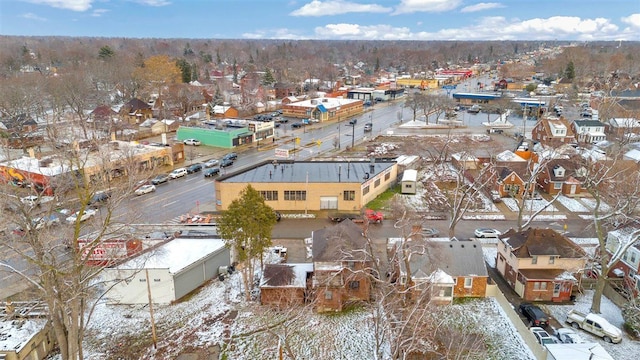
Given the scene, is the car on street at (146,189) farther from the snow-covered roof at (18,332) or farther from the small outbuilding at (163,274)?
the snow-covered roof at (18,332)

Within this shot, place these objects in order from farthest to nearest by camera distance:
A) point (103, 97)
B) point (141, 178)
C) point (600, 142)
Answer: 1. point (103, 97)
2. point (600, 142)
3. point (141, 178)

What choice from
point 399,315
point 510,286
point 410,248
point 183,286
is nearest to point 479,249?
point 510,286

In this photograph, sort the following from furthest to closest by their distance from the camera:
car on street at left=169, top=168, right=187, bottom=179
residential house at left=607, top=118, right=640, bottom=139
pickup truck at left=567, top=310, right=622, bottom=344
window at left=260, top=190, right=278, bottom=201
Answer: residential house at left=607, top=118, right=640, bottom=139 → car on street at left=169, top=168, right=187, bottom=179 → window at left=260, top=190, right=278, bottom=201 → pickup truck at left=567, top=310, right=622, bottom=344

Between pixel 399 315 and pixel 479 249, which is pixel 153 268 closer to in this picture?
pixel 399 315

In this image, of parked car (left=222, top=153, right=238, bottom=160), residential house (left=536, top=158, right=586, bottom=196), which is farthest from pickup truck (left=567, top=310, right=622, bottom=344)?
parked car (left=222, top=153, right=238, bottom=160)

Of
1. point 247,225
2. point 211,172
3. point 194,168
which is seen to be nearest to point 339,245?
point 247,225

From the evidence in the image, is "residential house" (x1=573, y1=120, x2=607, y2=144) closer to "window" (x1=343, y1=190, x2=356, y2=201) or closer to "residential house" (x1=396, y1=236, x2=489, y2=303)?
"window" (x1=343, y1=190, x2=356, y2=201)
